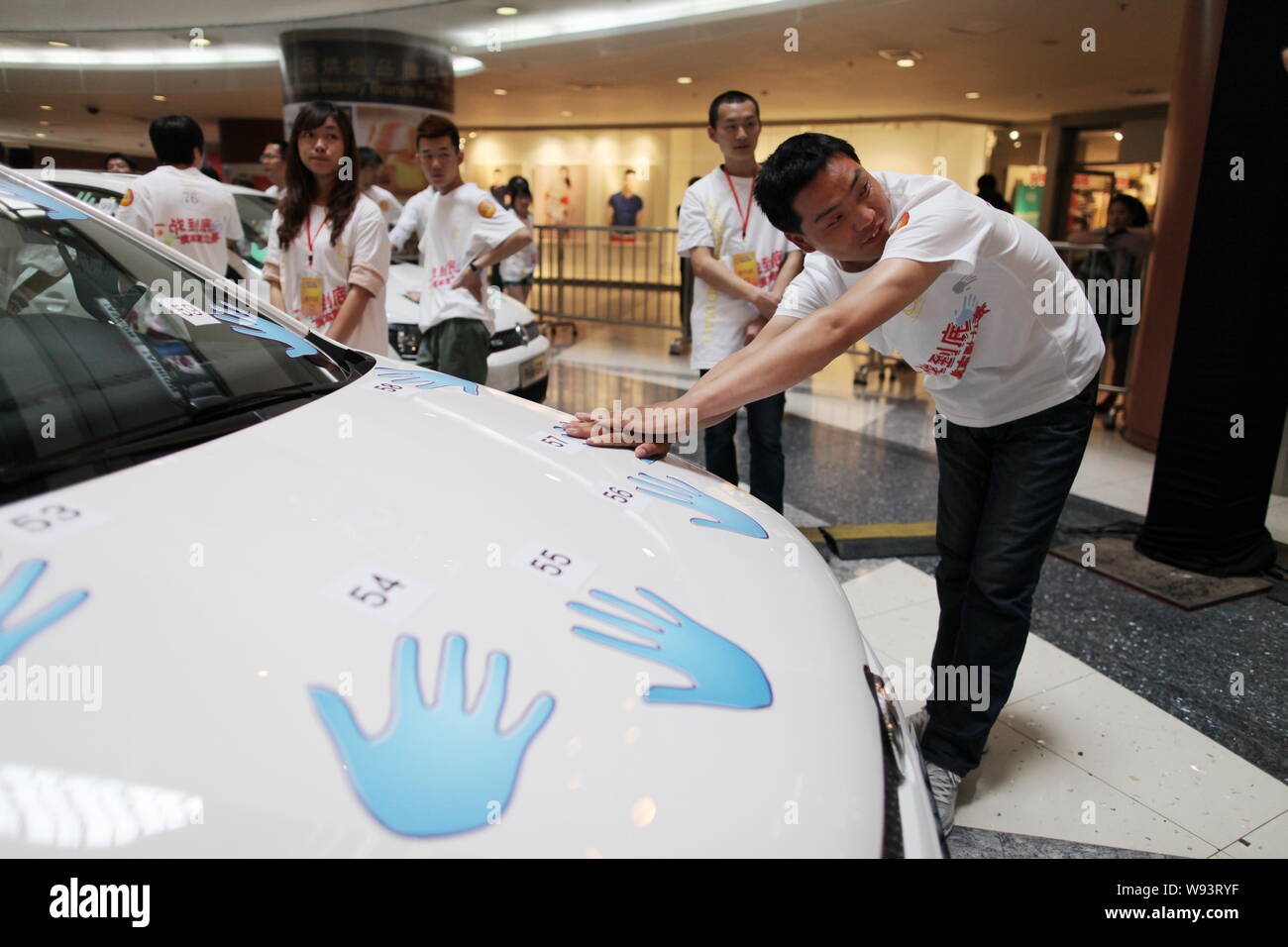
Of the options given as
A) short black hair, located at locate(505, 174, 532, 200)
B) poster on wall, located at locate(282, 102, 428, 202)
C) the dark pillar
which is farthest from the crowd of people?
poster on wall, located at locate(282, 102, 428, 202)

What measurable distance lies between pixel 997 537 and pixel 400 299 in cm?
344

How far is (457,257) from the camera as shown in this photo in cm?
355

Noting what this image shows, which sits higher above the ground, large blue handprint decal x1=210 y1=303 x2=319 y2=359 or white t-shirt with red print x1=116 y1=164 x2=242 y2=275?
white t-shirt with red print x1=116 y1=164 x2=242 y2=275

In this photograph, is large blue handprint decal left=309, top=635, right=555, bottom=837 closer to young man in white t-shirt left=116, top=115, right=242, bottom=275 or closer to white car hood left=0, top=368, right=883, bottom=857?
→ white car hood left=0, top=368, right=883, bottom=857

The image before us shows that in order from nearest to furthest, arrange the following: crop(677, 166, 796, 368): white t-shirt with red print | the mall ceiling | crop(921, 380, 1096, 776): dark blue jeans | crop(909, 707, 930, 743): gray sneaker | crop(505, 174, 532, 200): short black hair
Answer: crop(921, 380, 1096, 776): dark blue jeans → crop(909, 707, 930, 743): gray sneaker → crop(677, 166, 796, 368): white t-shirt with red print → the mall ceiling → crop(505, 174, 532, 200): short black hair

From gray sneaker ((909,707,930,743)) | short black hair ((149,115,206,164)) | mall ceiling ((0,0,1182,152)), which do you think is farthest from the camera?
mall ceiling ((0,0,1182,152))

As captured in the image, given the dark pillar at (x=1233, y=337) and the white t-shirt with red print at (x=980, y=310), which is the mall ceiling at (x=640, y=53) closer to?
the dark pillar at (x=1233, y=337)

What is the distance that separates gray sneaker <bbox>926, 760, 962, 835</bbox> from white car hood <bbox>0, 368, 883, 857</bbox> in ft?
2.82

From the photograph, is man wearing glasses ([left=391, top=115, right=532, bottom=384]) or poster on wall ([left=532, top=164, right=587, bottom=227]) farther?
poster on wall ([left=532, top=164, right=587, bottom=227])

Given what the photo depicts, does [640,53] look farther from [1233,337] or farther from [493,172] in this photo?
[493,172]

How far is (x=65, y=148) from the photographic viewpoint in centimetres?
634

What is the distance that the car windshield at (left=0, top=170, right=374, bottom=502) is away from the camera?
3.56 feet

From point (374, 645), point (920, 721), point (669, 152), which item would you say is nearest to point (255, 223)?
point (920, 721)

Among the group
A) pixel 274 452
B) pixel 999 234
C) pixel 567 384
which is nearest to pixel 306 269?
pixel 274 452
